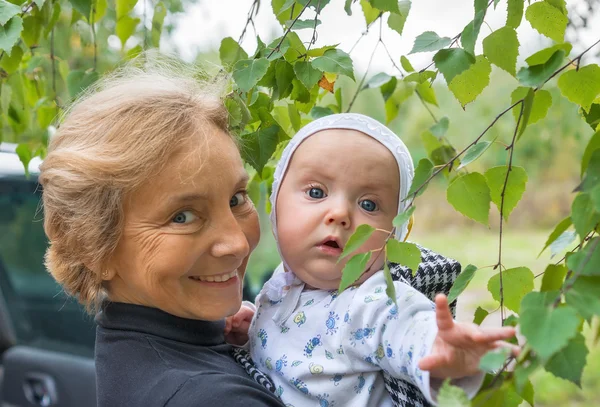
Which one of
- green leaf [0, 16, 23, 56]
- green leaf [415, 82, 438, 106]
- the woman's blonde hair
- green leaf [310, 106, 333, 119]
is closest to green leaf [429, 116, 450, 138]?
→ green leaf [415, 82, 438, 106]

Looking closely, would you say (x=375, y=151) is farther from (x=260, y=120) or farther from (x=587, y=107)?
(x=587, y=107)

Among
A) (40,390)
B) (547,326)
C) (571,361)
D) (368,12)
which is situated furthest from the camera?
(40,390)

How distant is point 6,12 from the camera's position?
53.7 inches

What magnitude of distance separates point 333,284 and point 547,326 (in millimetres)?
674

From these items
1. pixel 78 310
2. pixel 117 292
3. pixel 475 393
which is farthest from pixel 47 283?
pixel 475 393

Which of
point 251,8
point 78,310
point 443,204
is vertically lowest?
point 443,204

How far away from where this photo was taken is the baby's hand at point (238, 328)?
1606 millimetres

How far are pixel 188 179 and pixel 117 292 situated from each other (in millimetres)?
298

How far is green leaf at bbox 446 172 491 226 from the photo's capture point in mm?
1104

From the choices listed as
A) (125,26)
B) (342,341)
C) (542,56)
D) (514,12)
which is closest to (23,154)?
(125,26)

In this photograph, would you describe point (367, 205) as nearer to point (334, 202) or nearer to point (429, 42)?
point (334, 202)

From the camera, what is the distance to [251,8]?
156 centimetres

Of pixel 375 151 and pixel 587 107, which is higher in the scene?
pixel 587 107

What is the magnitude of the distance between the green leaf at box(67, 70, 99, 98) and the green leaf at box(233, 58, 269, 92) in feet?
2.12
